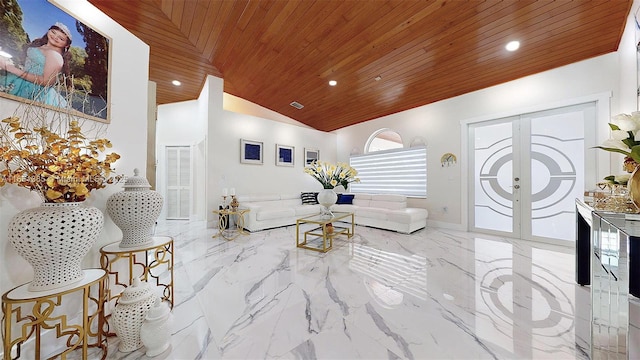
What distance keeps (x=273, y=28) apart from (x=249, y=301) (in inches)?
134

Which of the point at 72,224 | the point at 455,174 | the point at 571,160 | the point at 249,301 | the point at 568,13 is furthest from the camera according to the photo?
the point at 455,174

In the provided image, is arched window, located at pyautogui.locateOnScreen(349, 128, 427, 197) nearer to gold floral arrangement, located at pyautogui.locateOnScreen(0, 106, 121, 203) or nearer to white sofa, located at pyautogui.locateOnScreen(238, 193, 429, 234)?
white sofa, located at pyautogui.locateOnScreen(238, 193, 429, 234)

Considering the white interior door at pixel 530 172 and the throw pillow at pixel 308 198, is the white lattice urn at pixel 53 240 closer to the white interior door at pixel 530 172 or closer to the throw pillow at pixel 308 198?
the throw pillow at pixel 308 198

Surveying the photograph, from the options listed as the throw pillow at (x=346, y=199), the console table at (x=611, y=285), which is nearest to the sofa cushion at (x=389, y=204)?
the throw pillow at (x=346, y=199)

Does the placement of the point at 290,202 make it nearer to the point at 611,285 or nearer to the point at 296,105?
the point at 296,105

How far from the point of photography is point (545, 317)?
5.33 ft

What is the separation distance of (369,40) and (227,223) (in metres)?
4.17

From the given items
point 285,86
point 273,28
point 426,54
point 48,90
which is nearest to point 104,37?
point 48,90

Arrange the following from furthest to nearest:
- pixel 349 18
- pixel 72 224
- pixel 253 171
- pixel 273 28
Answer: pixel 253 171
pixel 273 28
pixel 349 18
pixel 72 224

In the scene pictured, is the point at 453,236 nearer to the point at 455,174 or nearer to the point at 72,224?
the point at 455,174

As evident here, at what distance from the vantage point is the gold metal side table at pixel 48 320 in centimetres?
96

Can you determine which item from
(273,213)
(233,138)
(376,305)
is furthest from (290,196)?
(376,305)

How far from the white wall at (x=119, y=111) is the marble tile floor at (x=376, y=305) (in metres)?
0.73

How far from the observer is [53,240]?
3.37 feet
